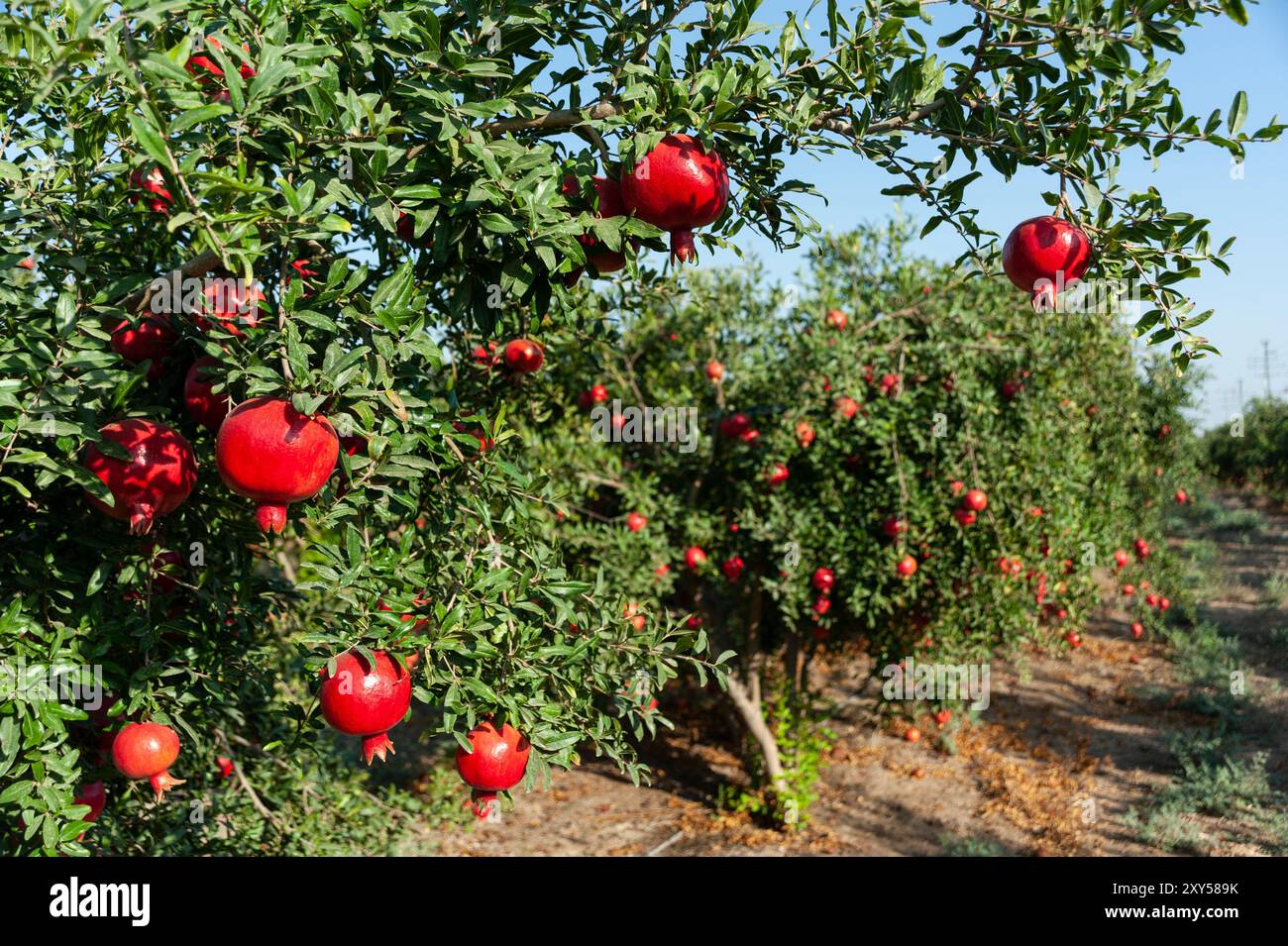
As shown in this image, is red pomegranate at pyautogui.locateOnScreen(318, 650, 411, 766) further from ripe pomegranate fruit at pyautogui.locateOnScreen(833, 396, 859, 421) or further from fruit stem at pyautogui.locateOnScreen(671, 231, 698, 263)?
ripe pomegranate fruit at pyautogui.locateOnScreen(833, 396, 859, 421)

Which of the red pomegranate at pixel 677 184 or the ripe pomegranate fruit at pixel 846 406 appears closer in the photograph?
the red pomegranate at pixel 677 184

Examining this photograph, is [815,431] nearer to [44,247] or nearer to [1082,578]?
[1082,578]

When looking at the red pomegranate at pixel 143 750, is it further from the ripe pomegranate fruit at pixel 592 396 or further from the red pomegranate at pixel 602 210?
the ripe pomegranate fruit at pixel 592 396

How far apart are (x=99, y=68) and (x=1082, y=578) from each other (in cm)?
633

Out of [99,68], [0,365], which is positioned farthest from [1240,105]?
[0,365]

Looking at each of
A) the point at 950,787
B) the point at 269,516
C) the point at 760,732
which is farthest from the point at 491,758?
the point at 950,787

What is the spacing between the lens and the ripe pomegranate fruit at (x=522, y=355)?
272cm

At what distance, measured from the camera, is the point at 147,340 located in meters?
2.03

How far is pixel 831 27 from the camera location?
1811 mm

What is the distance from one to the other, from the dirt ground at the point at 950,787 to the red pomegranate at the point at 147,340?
5.10m

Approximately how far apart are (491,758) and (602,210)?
1204 millimetres

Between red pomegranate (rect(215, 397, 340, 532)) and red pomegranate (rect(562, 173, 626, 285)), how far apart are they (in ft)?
2.08

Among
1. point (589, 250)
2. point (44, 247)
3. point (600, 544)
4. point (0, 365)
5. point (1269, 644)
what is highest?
point (44, 247)

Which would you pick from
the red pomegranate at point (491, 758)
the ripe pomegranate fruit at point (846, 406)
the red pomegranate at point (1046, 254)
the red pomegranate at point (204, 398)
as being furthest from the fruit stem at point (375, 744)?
the ripe pomegranate fruit at point (846, 406)
